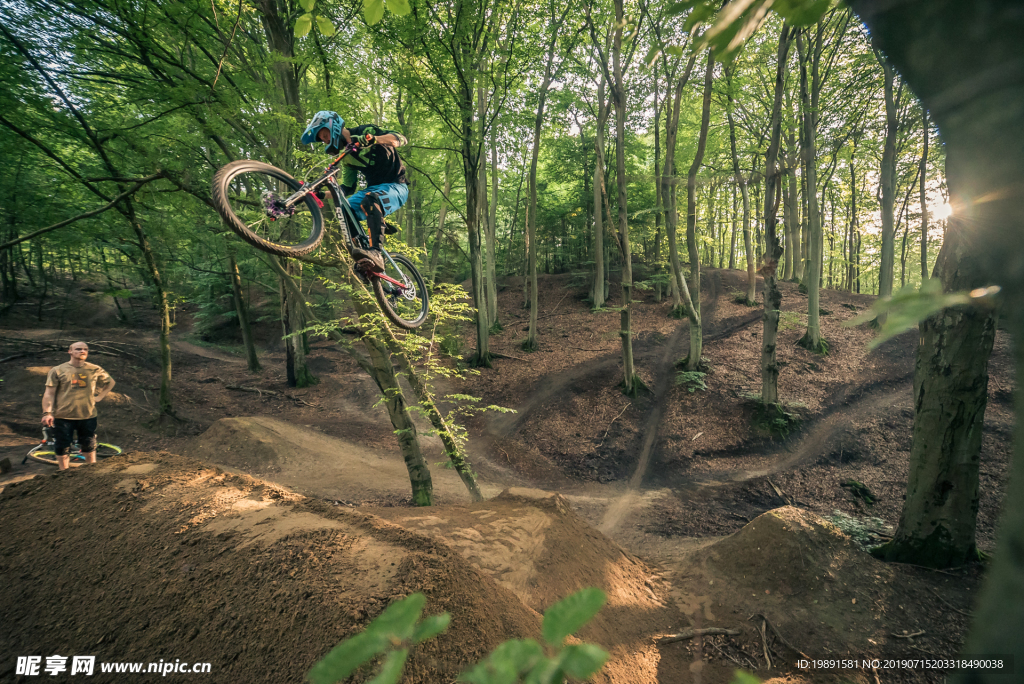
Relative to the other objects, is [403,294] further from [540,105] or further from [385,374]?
[540,105]

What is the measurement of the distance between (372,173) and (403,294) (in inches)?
70.5

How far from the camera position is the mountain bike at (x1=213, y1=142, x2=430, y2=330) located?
Result: 3.94 meters

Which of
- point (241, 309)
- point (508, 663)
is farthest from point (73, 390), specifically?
point (508, 663)

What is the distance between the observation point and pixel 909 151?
19.3m

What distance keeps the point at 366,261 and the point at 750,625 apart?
19.7ft

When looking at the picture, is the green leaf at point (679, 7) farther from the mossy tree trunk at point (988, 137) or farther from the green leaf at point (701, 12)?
the mossy tree trunk at point (988, 137)

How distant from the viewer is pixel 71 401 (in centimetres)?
695

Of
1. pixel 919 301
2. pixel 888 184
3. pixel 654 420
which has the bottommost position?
pixel 654 420

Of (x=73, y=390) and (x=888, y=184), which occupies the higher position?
(x=888, y=184)

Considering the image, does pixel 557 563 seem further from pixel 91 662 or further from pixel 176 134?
pixel 176 134

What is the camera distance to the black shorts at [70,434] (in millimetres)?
6965

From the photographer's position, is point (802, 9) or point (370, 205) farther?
point (370, 205)

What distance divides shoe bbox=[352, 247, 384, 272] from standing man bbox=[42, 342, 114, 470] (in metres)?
5.41

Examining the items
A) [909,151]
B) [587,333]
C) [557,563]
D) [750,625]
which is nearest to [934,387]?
[750,625]
